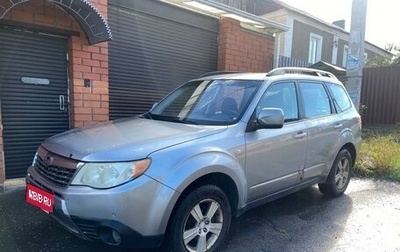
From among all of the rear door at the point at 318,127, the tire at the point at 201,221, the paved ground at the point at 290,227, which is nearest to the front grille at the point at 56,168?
the paved ground at the point at 290,227

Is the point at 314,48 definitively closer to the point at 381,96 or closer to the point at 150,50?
the point at 381,96

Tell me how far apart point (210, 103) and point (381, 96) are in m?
10.6

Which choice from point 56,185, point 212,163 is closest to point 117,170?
point 56,185

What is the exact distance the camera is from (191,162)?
2.61 meters

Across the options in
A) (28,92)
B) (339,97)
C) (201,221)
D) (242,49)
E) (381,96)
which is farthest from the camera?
(381,96)

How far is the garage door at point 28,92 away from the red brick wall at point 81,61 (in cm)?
19

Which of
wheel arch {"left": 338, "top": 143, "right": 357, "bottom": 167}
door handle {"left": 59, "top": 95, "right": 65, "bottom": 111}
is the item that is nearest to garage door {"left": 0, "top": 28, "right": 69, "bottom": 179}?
door handle {"left": 59, "top": 95, "right": 65, "bottom": 111}

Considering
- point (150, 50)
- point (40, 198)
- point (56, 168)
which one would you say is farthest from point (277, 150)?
point (150, 50)

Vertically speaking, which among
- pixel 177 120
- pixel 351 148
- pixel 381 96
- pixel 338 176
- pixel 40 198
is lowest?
pixel 338 176

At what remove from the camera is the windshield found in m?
3.29

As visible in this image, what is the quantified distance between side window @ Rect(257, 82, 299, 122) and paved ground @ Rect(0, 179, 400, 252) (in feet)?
3.92

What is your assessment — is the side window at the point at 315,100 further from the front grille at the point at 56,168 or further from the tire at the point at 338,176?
the front grille at the point at 56,168

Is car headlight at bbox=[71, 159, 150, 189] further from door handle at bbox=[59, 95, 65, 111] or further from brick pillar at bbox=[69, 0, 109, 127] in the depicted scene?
door handle at bbox=[59, 95, 65, 111]

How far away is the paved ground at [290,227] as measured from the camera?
309 cm
